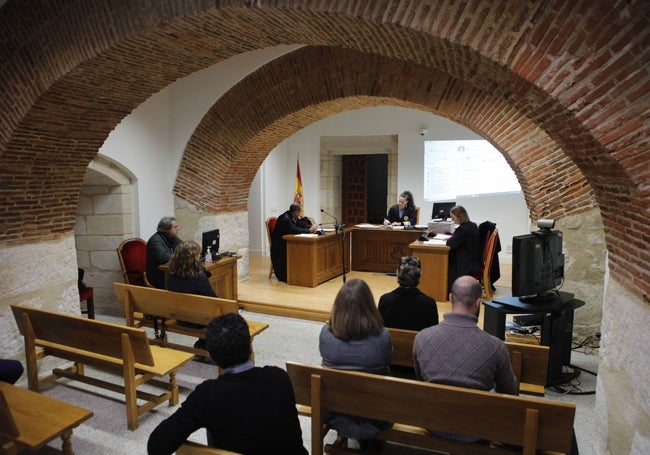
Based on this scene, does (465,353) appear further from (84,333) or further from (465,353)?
(84,333)

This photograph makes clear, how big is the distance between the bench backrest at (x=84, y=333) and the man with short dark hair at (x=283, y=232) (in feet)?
13.4

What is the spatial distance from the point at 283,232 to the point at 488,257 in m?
3.13

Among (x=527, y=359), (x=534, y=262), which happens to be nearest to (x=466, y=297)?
(x=527, y=359)

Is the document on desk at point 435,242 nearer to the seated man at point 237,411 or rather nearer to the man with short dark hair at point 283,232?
the man with short dark hair at point 283,232

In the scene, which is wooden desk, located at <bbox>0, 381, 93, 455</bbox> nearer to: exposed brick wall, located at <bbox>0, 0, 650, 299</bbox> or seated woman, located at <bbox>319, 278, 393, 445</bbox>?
seated woman, located at <bbox>319, 278, 393, 445</bbox>

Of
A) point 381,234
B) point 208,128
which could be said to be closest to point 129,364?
point 208,128

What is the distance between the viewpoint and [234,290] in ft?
21.7

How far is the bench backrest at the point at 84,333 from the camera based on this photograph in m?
3.48

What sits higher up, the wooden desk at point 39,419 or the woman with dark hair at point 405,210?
the woman with dark hair at point 405,210

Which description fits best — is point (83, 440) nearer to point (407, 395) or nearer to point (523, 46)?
point (407, 395)

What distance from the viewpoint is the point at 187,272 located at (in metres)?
4.50

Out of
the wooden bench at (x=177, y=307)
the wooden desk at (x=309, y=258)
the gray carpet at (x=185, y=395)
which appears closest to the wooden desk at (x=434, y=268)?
the wooden desk at (x=309, y=258)

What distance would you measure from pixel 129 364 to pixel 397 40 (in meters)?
3.02

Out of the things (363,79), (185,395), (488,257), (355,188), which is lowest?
(185,395)
